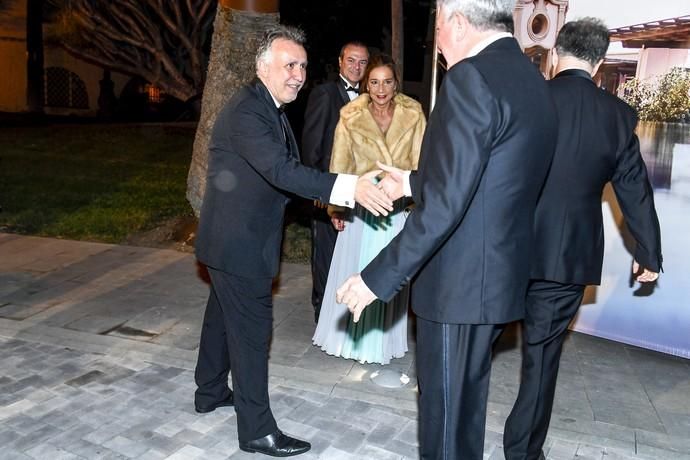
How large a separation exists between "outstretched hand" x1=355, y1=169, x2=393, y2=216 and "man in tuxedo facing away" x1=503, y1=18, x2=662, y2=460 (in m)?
0.72

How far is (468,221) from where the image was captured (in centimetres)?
245

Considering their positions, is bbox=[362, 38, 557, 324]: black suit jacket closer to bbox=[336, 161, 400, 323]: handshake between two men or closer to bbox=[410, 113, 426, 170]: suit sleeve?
bbox=[336, 161, 400, 323]: handshake between two men

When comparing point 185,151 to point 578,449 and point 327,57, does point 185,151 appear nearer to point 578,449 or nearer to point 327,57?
point 327,57

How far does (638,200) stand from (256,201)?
6.06 feet

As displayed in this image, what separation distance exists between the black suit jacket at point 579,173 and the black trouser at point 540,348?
0.11 m

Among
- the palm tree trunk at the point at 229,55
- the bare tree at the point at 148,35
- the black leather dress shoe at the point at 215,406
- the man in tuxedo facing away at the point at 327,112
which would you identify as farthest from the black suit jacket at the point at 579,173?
the bare tree at the point at 148,35

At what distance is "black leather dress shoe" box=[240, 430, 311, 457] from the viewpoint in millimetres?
3555

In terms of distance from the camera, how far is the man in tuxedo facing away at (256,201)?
10.5ft

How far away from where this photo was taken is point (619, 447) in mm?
3764

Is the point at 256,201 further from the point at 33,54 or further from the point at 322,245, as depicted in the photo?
the point at 33,54

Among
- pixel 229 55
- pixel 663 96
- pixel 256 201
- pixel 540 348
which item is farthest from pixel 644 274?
pixel 229 55

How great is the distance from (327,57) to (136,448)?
522 inches

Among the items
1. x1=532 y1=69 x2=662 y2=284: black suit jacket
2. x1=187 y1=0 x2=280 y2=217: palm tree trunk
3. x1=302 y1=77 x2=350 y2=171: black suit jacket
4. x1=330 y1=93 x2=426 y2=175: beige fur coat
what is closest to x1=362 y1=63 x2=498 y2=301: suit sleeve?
x1=532 y1=69 x2=662 y2=284: black suit jacket

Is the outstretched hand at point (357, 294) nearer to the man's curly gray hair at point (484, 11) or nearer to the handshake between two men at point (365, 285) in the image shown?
the handshake between two men at point (365, 285)
